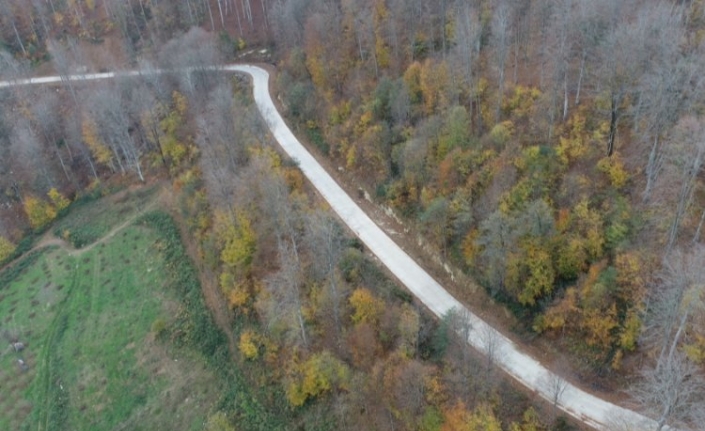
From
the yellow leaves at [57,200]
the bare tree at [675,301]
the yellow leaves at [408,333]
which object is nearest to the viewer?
the bare tree at [675,301]

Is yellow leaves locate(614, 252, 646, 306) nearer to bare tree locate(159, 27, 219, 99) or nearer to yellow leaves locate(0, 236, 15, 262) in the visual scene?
bare tree locate(159, 27, 219, 99)

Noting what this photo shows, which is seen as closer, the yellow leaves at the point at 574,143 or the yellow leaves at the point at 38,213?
the yellow leaves at the point at 574,143

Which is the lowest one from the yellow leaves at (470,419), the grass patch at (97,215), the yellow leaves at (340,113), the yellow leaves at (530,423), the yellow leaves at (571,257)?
the grass patch at (97,215)

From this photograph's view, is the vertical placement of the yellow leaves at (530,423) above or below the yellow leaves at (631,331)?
below

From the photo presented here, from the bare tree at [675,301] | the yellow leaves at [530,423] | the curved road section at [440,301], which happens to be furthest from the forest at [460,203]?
the curved road section at [440,301]

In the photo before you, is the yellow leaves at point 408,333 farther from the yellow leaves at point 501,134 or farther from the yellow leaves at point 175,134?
the yellow leaves at point 175,134

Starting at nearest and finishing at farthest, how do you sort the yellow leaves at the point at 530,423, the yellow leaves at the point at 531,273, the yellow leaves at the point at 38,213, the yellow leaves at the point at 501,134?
the yellow leaves at the point at 530,423 < the yellow leaves at the point at 531,273 < the yellow leaves at the point at 501,134 < the yellow leaves at the point at 38,213

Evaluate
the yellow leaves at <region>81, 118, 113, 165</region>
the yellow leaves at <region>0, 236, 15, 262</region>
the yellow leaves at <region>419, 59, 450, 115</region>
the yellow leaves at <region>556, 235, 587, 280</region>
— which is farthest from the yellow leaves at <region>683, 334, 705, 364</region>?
the yellow leaves at <region>0, 236, 15, 262</region>
